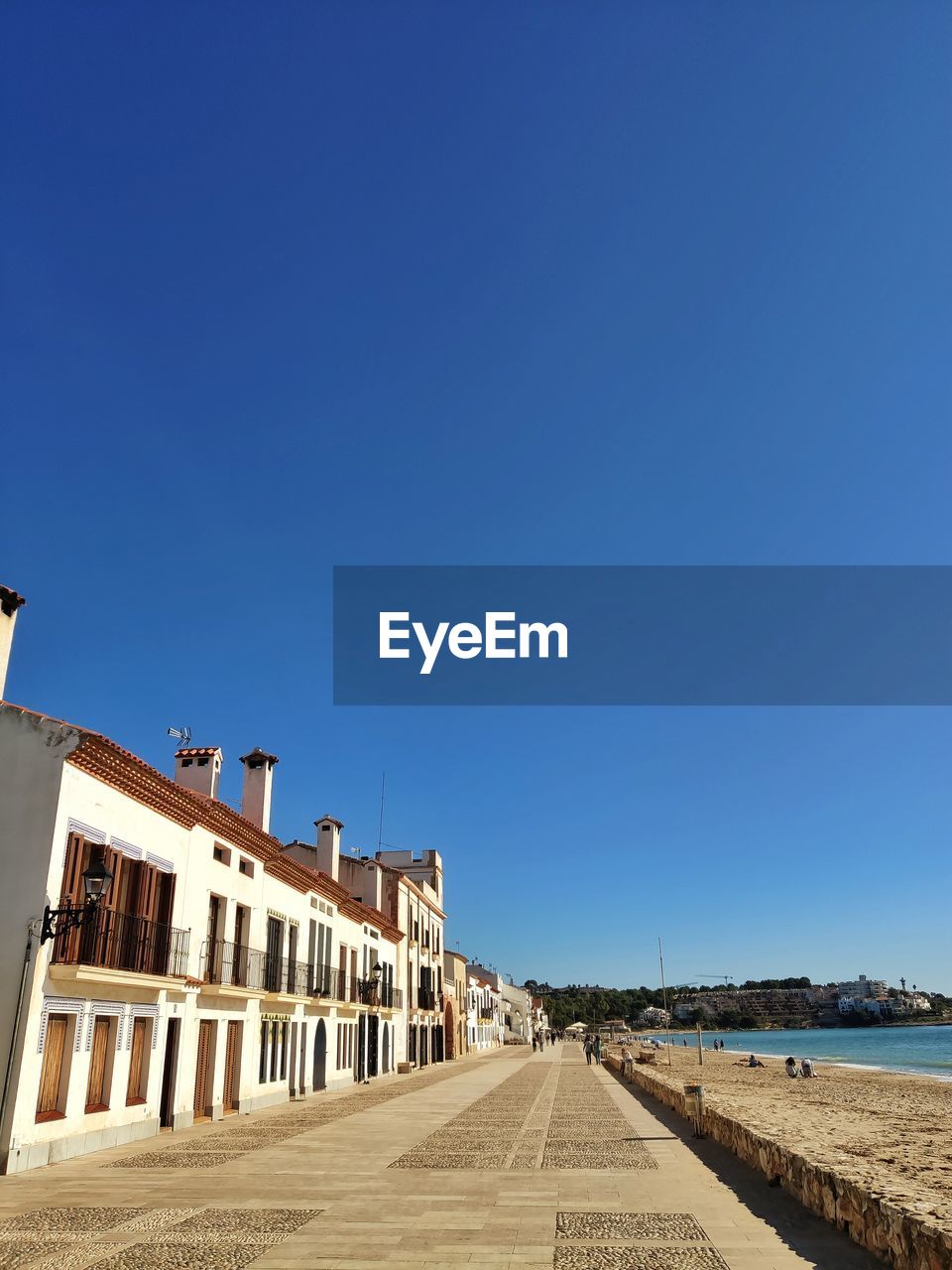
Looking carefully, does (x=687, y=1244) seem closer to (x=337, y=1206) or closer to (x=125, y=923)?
(x=337, y=1206)

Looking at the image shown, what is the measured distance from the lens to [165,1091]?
19.1 meters

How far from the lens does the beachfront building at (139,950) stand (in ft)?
46.4

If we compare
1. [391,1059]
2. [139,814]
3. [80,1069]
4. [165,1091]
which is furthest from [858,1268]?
[391,1059]

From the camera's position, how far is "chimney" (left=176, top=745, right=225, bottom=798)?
24188 millimetres

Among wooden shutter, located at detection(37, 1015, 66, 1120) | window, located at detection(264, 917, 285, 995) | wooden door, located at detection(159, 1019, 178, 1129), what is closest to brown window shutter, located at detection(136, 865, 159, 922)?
wooden shutter, located at detection(37, 1015, 66, 1120)

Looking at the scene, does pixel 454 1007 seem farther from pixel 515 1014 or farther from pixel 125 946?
pixel 515 1014

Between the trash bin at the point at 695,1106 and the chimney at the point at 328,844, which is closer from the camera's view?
the trash bin at the point at 695,1106

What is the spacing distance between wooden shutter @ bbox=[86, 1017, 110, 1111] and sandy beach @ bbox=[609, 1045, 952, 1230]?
11.4 meters

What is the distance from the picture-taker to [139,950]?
56.0 feet

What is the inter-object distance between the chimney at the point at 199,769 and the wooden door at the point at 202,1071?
19.0ft

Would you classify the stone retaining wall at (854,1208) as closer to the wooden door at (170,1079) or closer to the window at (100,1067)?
the window at (100,1067)

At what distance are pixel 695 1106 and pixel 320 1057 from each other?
1709 centimetres

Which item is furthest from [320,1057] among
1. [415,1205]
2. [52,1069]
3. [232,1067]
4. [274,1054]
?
[415,1205]

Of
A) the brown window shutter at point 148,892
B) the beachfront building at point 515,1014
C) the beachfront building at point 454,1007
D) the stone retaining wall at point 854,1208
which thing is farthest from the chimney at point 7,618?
the beachfront building at point 515,1014
